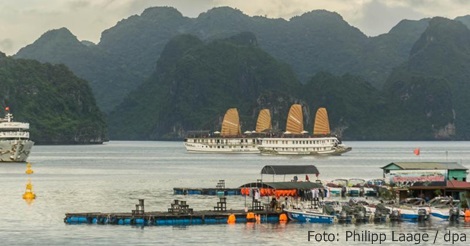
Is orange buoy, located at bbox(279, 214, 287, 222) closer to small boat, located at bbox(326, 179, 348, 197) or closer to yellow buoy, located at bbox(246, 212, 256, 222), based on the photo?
yellow buoy, located at bbox(246, 212, 256, 222)

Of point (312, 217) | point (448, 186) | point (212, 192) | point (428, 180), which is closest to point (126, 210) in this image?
point (312, 217)

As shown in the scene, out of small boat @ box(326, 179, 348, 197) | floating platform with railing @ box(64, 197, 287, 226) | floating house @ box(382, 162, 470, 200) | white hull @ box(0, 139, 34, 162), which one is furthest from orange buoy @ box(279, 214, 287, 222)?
white hull @ box(0, 139, 34, 162)

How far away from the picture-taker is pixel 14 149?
192 metres

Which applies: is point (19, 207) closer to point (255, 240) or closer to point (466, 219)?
point (255, 240)

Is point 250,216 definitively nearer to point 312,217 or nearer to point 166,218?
point 312,217

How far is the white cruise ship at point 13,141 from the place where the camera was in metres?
187

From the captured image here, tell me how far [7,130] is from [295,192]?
100080mm

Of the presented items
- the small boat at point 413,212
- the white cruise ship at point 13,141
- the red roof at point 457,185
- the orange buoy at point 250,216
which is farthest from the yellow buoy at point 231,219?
the white cruise ship at point 13,141

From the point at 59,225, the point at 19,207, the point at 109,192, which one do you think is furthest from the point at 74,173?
the point at 59,225

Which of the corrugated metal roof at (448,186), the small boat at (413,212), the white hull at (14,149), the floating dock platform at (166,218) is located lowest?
the floating dock platform at (166,218)

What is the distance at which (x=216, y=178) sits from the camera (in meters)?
154

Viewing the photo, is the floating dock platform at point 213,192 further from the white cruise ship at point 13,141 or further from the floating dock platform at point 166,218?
the white cruise ship at point 13,141

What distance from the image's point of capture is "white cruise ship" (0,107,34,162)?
187m

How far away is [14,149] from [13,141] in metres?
Result: 3.13
